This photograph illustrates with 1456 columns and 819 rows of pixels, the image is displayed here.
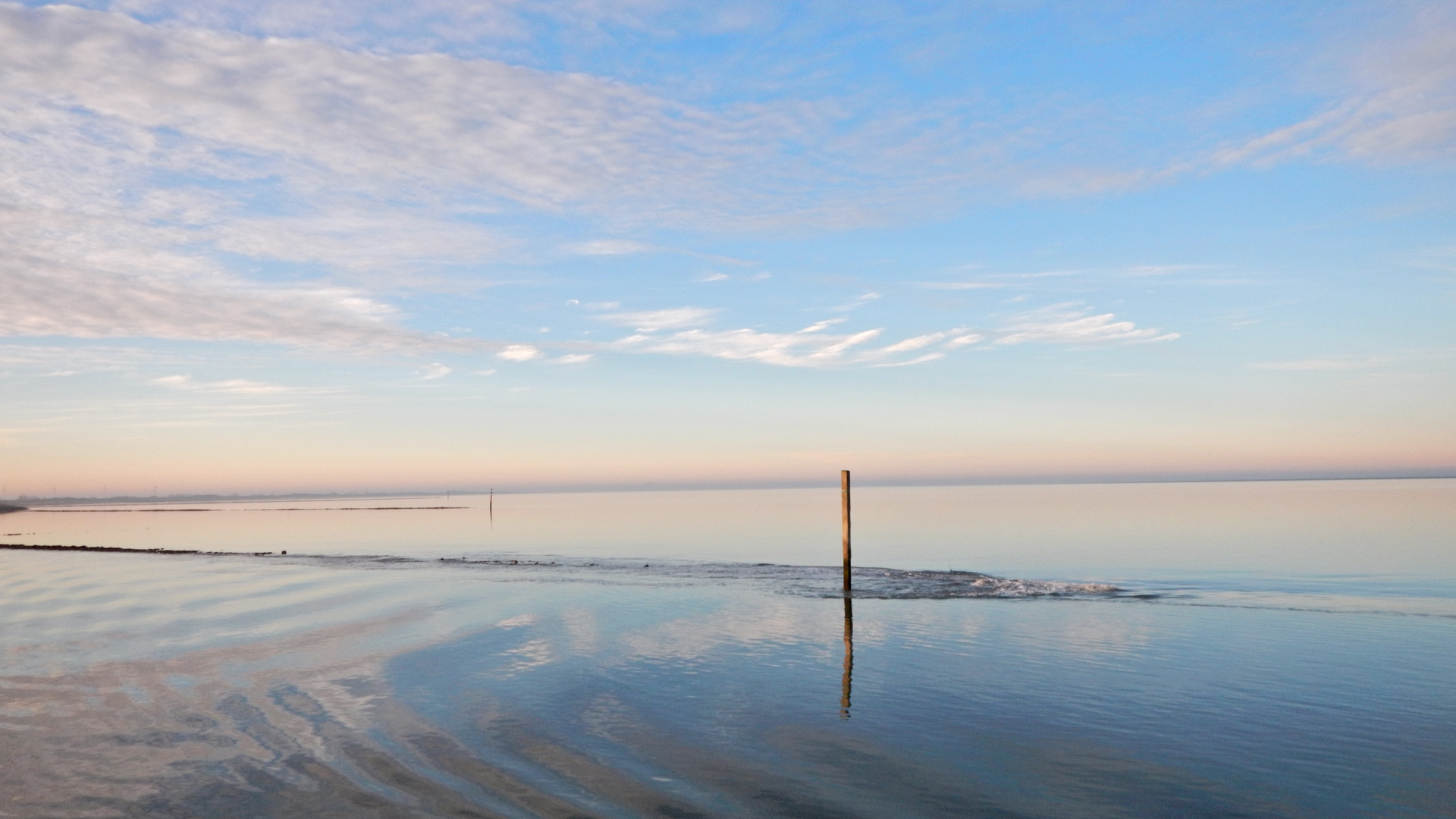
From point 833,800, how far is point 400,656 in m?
13.1

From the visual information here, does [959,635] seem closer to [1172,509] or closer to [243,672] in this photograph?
[243,672]

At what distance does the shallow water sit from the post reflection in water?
0.31 feet

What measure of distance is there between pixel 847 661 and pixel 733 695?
4.32 metres

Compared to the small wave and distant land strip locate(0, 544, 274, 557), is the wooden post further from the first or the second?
distant land strip locate(0, 544, 274, 557)

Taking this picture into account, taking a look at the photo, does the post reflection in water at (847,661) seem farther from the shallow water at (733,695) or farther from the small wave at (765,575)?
the small wave at (765,575)

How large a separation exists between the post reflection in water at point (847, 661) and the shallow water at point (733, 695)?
0.31 ft

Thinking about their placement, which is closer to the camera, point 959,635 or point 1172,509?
point 959,635

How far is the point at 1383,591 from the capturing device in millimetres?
31781

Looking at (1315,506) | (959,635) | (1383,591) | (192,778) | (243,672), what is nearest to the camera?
(192,778)

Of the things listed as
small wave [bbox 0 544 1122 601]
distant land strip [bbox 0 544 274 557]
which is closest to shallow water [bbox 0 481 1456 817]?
small wave [bbox 0 544 1122 601]

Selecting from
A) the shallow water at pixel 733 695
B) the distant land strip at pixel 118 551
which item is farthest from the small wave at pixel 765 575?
the shallow water at pixel 733 695

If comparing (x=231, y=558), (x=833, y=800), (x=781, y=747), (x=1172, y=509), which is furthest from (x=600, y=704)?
(x=1172, y=509)

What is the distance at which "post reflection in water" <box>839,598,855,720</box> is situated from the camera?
15227 mm

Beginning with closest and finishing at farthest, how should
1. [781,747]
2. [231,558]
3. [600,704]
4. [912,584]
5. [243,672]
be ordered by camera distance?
[781,747] < [600,704] < [243,672] < [912,584] < [231,558]
